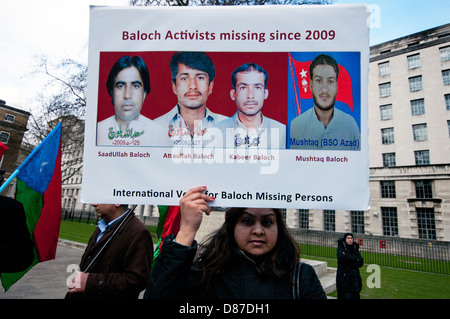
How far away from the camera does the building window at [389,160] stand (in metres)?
40.6

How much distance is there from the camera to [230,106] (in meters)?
1.98

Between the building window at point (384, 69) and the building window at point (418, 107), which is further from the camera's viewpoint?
the building window at point (384, 69)

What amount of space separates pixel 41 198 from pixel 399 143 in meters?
44.2

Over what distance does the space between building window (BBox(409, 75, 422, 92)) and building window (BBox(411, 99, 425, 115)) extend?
1.50 meters

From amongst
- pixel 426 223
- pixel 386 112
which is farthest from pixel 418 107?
pixel 426 223

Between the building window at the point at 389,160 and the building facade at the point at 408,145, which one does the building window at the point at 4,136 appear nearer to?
the building facade at the point at 408,145

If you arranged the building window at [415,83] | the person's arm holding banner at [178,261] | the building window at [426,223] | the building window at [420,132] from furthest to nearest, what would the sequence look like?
the building window at [415,83] → the building window at [420,132] → the building window at [426,223] → the person's arm holding banner at [178,261]

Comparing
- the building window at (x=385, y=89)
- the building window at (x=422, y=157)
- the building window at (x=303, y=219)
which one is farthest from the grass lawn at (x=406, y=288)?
the building window at (x=385, y=89)

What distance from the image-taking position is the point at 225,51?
2.01 m

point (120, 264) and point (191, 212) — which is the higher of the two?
point (191, 212)

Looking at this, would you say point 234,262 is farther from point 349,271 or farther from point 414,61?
point 414,61

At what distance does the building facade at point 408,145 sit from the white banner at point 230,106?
39.3 metres

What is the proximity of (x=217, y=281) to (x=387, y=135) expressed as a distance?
149ft
